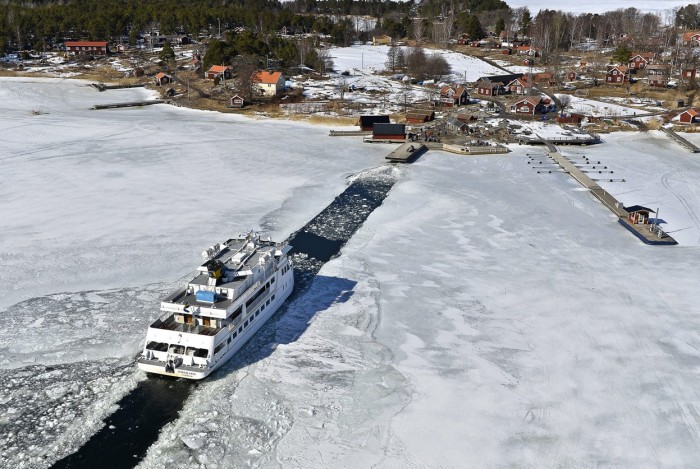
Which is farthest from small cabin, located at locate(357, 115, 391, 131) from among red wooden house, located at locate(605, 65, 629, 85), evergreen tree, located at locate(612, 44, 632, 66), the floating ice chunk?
the floating ice chunk

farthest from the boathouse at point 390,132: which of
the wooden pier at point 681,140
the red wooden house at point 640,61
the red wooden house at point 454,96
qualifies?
the red wooden house at point 640,61

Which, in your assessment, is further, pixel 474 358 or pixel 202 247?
pixel 202 247

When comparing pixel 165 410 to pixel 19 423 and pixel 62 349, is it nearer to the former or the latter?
pixel 19 423

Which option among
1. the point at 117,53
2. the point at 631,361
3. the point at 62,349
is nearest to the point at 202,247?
the point at 62,349

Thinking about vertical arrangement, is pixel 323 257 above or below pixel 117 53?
below

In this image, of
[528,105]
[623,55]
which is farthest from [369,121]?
[623,55]

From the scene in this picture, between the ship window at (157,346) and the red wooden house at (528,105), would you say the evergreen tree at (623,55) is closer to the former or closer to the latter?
the red wooden house at (528,105)

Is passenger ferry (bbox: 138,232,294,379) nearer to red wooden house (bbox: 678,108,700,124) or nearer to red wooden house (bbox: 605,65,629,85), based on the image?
red wooden house (bbox: 678,108,700,124)
